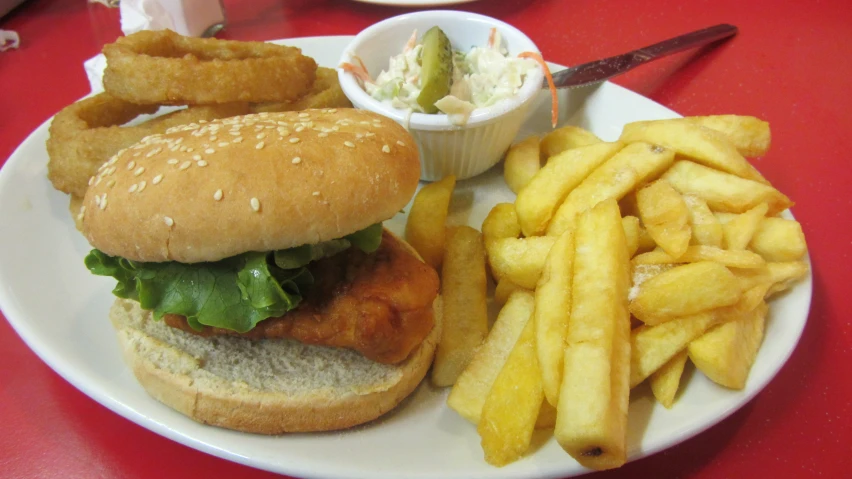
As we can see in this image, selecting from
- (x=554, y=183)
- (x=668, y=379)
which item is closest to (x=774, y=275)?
(x=668, y=379)

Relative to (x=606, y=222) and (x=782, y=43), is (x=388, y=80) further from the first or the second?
(x=782, y=43)

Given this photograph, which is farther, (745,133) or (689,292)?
(745,133)

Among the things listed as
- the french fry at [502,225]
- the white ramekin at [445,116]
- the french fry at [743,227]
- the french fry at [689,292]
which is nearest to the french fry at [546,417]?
the french fry at [689,292]

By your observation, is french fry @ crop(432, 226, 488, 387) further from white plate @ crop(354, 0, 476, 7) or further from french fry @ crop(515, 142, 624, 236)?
white plate @ crop(354, 0, 476, 7)

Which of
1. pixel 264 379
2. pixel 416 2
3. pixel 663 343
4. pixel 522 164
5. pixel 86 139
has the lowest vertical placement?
pixel 264 379

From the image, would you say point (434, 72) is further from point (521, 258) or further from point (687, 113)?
point (687, 113)

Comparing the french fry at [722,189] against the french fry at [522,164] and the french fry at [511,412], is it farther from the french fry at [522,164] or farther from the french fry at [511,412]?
the french fry at [511,412]

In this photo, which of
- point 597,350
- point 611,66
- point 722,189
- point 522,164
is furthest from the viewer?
point 611,66
